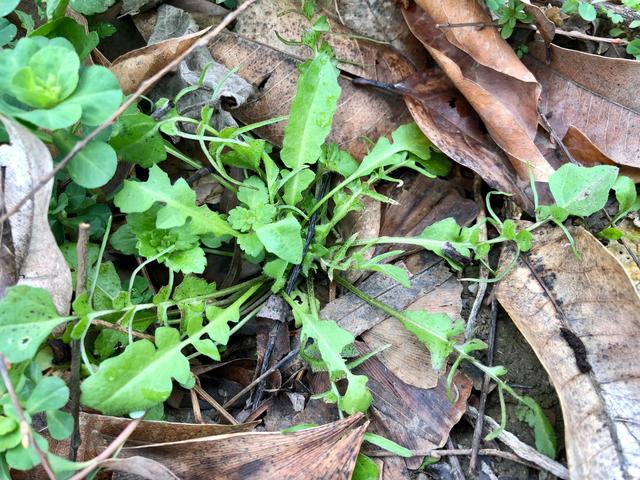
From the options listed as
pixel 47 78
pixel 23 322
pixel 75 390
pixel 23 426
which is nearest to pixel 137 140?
pixel 47 78

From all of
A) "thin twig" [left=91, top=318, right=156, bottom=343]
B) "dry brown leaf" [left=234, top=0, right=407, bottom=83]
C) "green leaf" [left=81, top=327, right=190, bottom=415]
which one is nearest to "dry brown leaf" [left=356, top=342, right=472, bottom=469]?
"green leaf" [left=81, top=327, right=190, bottom=415]

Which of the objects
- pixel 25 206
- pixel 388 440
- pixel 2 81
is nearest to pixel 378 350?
pixel 388 440

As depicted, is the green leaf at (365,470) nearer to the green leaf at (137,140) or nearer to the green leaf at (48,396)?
the green leaf at (48,396)

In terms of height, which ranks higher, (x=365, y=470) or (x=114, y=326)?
(x=114, y=326)

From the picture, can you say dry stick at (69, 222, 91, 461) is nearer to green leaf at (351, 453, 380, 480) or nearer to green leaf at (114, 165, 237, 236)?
green leaf at (114, 165, 237, 236)

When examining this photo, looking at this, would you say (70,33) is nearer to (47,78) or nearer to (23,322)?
(47,78)

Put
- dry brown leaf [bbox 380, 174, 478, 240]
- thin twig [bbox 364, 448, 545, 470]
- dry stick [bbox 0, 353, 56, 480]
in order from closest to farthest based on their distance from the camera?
dry stick [bbox 0, 353, 56, 480]
thin twig [bbox 364, 448, 545, 470]
dry brown leaf [bbox 380, 174, 478, 240]
